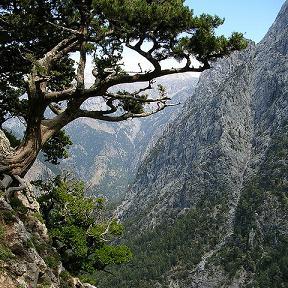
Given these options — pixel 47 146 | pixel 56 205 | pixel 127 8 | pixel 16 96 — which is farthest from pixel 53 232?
pixel 127 8

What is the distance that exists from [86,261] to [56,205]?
5.26m

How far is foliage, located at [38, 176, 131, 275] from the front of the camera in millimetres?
32406

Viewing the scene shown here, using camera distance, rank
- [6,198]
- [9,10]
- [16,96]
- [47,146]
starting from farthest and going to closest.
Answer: [47,146]
[16,96]
[9,10]
[6,198]

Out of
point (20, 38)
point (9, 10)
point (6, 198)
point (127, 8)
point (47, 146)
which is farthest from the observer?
point (47, 146)

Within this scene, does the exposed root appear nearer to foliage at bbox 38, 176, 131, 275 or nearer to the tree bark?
the tree bark

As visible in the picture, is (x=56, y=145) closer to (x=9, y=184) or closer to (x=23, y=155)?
(x=23, y=155)

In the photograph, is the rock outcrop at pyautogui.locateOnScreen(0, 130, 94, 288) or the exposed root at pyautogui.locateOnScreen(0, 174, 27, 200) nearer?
the rock outcrop at pyautogui.locateOnScreen(0, 130, 94, 288)

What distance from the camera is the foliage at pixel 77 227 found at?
106ft

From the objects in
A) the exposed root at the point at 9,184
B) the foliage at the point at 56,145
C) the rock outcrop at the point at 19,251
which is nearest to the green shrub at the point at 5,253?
the rock outcrop at the point at 19,251

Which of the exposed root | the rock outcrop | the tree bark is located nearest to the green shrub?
the rock outcrop

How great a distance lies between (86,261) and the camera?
3384 cm

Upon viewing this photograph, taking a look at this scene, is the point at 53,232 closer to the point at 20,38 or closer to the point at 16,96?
the point at 16,96

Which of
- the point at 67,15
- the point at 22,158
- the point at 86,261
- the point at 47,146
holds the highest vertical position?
the point at 67,15

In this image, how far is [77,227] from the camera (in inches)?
1332
